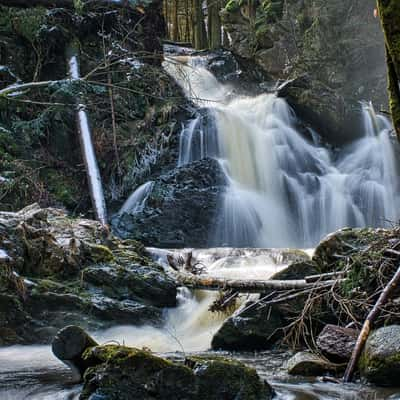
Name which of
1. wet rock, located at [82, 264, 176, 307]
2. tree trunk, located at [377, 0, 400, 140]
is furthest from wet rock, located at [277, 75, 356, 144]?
tree trunk, located at [377, 0, 400, 140]

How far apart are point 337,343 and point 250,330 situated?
125 centimetres

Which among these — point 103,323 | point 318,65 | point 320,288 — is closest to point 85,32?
point 318,65

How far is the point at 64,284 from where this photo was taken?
693cm

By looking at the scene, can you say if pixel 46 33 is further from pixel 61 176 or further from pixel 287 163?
pixel 287 163

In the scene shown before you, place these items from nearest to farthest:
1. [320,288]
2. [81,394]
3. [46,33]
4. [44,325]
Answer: [81,394]
[320,288]
[44,325]
[46,33]

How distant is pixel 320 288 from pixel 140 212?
25.5 feet

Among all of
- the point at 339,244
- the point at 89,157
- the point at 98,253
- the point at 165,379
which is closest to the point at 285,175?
the point at 89,157

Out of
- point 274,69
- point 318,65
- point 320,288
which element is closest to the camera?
point 320,288

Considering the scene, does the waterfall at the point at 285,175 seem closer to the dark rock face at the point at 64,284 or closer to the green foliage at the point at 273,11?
the green foliage at the point at 273,11

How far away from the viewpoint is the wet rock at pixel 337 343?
474 cm

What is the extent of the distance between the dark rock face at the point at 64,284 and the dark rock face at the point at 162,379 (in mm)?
2772

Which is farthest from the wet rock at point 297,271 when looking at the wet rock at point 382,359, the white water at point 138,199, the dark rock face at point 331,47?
the dark rock face at point 331,47

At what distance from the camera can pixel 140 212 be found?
1309cm

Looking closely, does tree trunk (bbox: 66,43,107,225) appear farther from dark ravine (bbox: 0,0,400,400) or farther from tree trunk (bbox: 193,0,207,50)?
tree trunk (bbox: 193,0,207,50)
